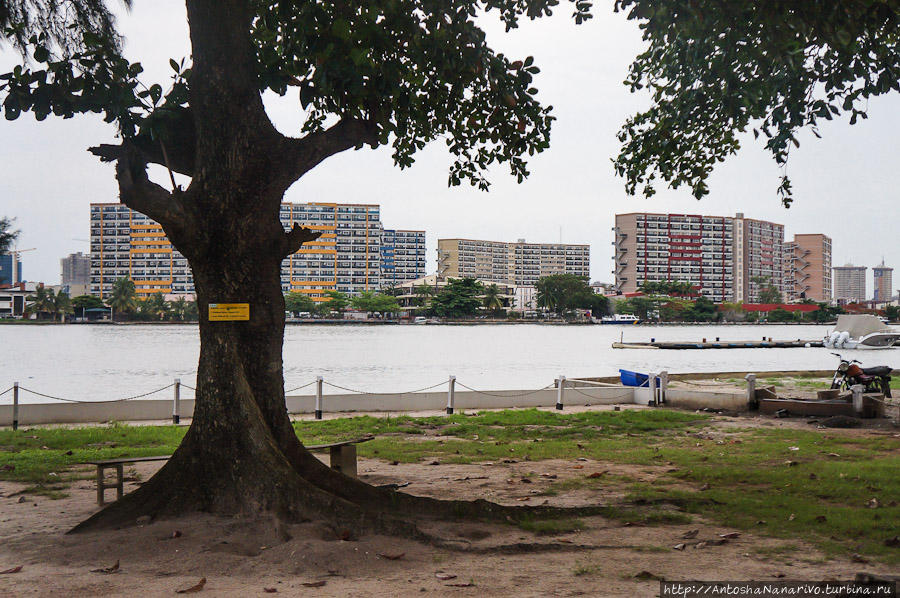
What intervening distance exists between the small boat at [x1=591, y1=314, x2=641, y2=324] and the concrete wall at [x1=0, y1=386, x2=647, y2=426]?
158 metres

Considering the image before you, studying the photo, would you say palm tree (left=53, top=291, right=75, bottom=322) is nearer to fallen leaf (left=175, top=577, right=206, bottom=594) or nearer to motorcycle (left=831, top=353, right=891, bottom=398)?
motorcycle (left=831, top=353, right=891, bottom=398)

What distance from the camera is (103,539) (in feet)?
21.1

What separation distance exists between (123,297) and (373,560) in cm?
16651

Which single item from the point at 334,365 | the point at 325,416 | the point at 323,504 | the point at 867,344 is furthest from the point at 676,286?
the point at 323,504

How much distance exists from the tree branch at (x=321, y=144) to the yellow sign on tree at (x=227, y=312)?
1382mm

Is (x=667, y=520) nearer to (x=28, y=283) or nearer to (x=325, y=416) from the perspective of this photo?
(x=325, y=416)

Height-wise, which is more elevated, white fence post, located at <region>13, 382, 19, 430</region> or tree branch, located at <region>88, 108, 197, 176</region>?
tree branch, located at <region>88, 108, 197, 176</region>

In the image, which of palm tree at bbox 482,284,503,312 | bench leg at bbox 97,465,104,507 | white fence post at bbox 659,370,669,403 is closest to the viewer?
bench leg at bbox 97,465,104,507

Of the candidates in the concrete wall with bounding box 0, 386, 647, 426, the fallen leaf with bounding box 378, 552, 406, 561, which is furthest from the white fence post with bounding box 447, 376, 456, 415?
the fallen leaf with bounding box 378, 552, 406, 561

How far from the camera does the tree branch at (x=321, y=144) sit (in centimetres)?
770

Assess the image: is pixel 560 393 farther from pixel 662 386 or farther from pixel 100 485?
pixel 100 485

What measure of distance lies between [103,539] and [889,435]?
12947mm

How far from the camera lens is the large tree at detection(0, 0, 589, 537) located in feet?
23.1

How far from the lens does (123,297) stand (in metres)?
158
